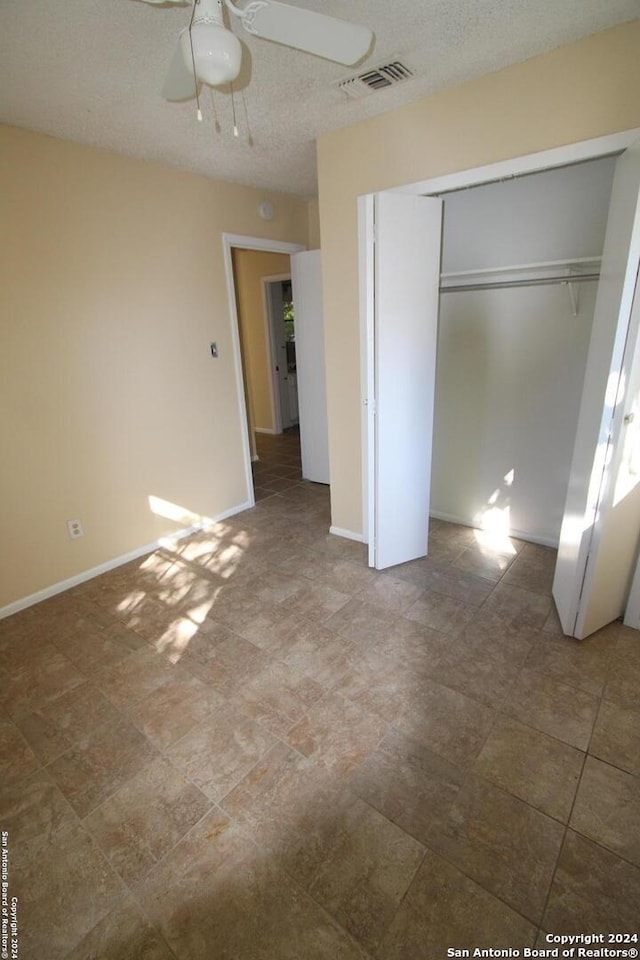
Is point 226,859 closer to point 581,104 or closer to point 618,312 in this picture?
point 618,312

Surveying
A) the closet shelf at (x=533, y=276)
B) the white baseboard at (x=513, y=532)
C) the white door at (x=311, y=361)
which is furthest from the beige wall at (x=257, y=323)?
the closet shelf at (x=533, y=276)

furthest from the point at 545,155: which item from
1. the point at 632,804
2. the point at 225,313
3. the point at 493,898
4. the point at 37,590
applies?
the point at 37,590

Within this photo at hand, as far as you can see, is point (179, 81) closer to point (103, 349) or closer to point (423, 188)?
point (423, 188)

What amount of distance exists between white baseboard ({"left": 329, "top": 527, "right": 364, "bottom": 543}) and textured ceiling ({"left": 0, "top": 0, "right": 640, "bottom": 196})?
246cm

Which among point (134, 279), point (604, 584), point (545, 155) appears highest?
point (545, 155)

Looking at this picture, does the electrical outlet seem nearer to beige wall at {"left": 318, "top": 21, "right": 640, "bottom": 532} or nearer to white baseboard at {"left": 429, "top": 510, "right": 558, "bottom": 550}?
beige wall at {"left": 318, "top": 21, "right": 640, "bottom": 532}

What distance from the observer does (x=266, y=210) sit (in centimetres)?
347

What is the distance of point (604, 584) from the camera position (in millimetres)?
2035

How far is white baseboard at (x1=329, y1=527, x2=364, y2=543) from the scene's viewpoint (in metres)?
3.17

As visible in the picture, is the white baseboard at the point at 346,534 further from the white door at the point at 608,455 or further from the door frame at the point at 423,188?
the white door at the point at 608,455

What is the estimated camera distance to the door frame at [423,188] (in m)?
1.86

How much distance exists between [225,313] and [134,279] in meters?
0.74

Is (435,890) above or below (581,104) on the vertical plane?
below

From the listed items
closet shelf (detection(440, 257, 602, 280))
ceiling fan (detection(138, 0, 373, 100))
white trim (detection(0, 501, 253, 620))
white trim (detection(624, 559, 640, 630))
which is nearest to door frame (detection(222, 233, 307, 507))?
white trim (detection(0, 501, 253, 620))
